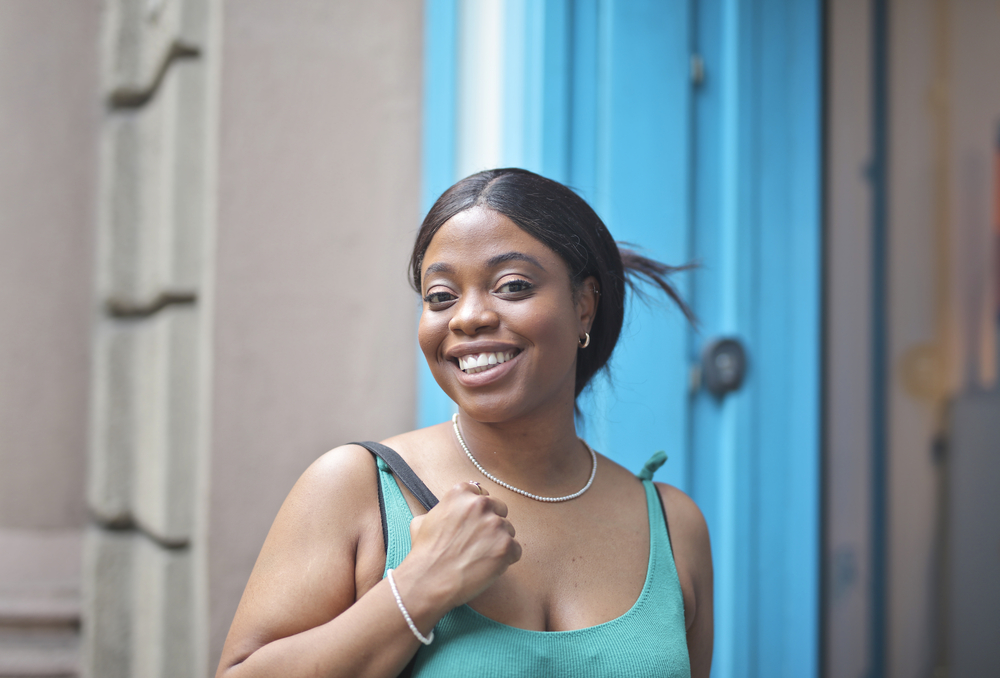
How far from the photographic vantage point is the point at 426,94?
242 cm

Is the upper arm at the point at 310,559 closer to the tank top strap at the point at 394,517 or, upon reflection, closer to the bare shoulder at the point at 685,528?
the tank top strap at the point at 394,517

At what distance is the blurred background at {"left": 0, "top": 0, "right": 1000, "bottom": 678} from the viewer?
7.20 ft

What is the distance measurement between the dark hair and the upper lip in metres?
0.22

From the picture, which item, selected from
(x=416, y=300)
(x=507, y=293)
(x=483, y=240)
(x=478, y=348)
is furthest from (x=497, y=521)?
(x=416, y=300)

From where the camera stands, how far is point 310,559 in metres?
1.24

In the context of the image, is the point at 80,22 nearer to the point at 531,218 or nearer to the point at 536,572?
the point at 531,218

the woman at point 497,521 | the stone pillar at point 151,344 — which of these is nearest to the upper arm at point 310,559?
the woman at point 497,521

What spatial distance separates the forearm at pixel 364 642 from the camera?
1154 millimetres

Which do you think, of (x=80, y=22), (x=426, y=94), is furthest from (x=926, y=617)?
(x=80, y=22)

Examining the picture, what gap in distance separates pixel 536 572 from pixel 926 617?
1.57 m

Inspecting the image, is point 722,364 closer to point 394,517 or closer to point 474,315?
point 474,315

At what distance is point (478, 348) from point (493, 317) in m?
0.06

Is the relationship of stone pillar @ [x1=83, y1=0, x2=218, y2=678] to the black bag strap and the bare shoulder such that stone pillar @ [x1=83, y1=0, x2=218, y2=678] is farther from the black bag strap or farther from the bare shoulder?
the bare shoulder

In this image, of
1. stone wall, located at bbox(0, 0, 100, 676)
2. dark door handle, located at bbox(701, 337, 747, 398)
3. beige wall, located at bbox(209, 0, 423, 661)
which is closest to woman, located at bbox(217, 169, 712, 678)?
dark door handle, located at bbox(701, 337, 747, 398)
